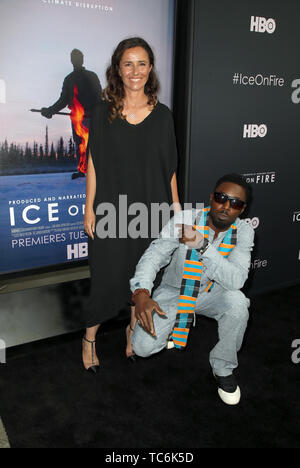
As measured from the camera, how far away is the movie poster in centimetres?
228

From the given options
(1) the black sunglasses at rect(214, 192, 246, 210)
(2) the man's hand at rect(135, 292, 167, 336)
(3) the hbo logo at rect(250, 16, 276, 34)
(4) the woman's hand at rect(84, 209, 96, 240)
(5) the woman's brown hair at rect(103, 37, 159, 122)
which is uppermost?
(3) the hbo logo at rect(250, 16, 276, 34)

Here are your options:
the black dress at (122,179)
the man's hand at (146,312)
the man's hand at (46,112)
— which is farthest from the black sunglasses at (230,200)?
the man's hand at (46,112)

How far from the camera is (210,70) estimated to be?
2.67m

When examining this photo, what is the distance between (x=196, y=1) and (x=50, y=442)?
2.48m

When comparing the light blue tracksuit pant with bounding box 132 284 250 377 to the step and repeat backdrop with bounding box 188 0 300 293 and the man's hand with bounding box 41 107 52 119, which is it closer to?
the step and repeat backdrop with bounding box 188 0 300 293

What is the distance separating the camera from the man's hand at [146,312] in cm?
169

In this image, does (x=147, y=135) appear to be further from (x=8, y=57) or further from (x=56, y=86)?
(x=8, y=57)

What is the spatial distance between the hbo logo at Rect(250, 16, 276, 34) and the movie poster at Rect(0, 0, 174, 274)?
544mm

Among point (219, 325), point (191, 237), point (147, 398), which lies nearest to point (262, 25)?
point (191, 237)

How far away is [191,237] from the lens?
1888mm

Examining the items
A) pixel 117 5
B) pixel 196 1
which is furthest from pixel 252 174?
pixel 117 5

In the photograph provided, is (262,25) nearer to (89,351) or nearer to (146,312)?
(146,312)

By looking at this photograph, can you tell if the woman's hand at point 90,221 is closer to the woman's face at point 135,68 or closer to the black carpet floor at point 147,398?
the woman's face at point 135,68

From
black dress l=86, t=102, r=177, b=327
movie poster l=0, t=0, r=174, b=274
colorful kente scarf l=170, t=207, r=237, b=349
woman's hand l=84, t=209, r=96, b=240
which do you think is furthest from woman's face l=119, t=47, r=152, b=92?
colorful kente scarf l=170, t=207, r=237, b=349
